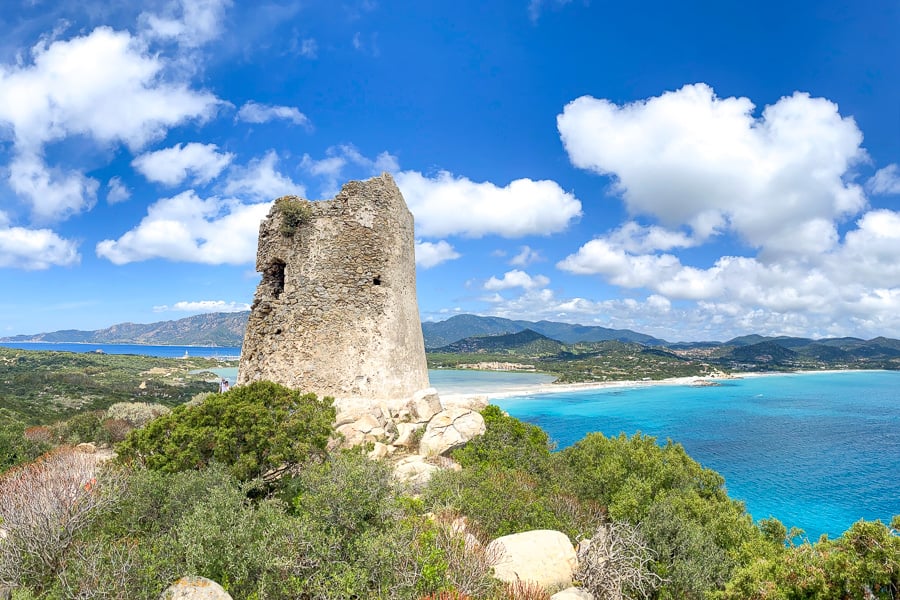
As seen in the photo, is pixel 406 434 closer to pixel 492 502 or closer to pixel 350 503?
pixel 492 502

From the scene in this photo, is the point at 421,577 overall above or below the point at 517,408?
above

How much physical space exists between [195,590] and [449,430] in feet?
22.1

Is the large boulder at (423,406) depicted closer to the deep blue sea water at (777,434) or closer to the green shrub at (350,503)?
the green shrub at (350,503)

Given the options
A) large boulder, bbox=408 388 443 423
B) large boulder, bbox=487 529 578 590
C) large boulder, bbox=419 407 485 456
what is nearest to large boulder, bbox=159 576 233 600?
large boulder, bbox=487 529 578 590

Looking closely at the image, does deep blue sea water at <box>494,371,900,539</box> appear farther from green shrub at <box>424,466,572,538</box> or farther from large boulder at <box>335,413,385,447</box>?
large boulder at <box>335,413,385,447</box>

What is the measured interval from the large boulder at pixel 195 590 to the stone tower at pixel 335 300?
657 cm

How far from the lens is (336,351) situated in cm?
1050

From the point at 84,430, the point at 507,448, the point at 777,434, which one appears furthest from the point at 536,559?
the point at 777,434

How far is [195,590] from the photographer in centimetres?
365

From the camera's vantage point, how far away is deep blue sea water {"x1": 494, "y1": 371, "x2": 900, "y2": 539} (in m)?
24.2

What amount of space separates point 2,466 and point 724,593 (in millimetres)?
14983

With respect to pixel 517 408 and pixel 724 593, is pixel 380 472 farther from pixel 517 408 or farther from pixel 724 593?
pixel 517 408

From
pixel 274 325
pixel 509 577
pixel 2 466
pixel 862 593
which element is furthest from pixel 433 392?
pixel 2 466

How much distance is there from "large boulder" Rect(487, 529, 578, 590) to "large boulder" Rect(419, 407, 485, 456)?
164 inches
